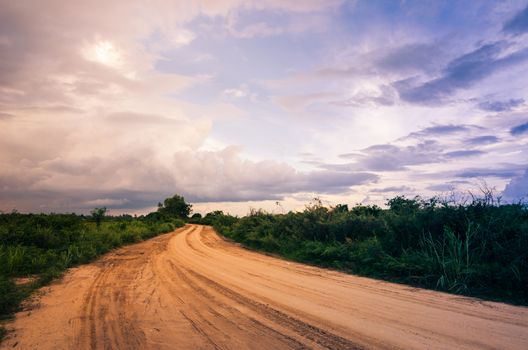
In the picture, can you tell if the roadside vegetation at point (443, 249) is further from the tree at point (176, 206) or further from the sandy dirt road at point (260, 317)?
the tree at point (176, 206)

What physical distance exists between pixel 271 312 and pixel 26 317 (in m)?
3.94

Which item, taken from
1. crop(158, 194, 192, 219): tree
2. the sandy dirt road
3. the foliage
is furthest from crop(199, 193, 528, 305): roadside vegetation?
crop(158, 194, 192, 219): tree

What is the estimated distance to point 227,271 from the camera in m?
9.31

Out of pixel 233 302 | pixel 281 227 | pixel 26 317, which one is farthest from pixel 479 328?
pixel 281 227

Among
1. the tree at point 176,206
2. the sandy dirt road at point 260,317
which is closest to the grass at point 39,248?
the sandy dirt road at point 260,317

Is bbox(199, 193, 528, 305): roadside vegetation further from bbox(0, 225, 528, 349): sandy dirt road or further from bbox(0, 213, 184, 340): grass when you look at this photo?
bbox(0, 213, 184, 340): grass

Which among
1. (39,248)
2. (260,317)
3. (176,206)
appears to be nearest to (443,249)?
(260,317)

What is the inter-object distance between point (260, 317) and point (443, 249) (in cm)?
559

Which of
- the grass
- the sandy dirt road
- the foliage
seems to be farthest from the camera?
the foliage

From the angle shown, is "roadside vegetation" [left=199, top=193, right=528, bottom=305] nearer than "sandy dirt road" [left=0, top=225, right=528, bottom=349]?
No

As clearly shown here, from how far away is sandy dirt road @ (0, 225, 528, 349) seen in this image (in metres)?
4.20

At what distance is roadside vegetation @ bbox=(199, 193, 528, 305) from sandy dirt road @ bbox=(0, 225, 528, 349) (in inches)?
37.2

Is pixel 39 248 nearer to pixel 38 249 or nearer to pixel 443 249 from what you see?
pixel 38 249

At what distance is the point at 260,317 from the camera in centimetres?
507
